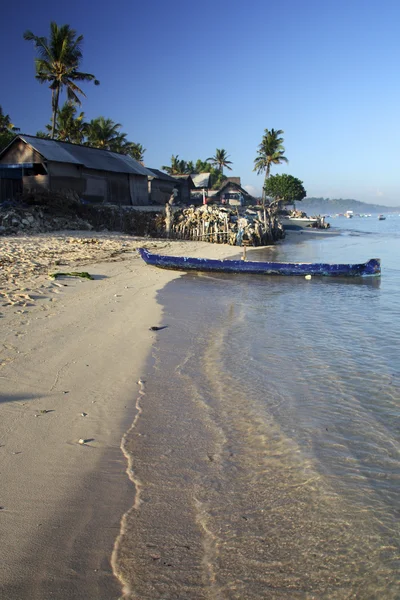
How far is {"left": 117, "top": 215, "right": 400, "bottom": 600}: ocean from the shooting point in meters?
2.69

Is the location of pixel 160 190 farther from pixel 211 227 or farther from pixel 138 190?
pixel 211 227

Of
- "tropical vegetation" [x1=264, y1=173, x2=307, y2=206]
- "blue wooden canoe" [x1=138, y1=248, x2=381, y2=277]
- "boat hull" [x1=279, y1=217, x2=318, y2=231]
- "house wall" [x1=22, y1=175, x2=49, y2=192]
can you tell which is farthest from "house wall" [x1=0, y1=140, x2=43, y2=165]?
"tropical vegetation" [x1=264, y1=173, x2=307, y2=206]

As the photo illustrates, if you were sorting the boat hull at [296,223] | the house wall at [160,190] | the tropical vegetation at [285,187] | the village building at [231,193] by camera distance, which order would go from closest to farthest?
the house wall at [160,190]
the boat hull at [296,223]
the village building at [231,193]
the tropical vegetation at [285,187]

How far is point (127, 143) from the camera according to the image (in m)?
50.6

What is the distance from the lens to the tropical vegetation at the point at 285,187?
6125 centimetres

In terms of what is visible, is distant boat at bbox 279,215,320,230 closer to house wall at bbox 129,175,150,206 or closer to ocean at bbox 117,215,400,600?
house wall at bbox 129,175,150,206

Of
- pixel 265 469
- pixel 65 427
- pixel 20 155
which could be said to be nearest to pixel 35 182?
pixel 20 155

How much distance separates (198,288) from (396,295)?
567 centimetres

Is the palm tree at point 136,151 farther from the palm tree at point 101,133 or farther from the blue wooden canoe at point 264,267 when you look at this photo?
the blue wooden canoe at point 264,267

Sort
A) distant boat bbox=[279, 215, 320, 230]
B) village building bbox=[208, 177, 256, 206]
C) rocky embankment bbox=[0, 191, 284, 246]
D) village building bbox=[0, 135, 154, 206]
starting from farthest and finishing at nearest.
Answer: village building bbox=[208, 177, 256, 206] < distant boat bbox=[279, 215, 320, 230] < village building bbox=[0, 135, 154, 206] < rocky embankment bbox=[0, 191, 284, 246]

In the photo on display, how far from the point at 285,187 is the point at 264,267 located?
48404 millimetres

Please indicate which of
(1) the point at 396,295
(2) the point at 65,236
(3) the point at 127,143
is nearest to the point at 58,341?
(1) the point at 396,295

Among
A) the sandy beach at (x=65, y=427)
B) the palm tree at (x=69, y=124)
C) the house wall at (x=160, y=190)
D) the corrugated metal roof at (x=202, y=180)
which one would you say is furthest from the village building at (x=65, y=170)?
the corrugated metal roof at (x=202, y=180)

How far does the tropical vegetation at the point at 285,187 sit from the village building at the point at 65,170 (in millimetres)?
33784
